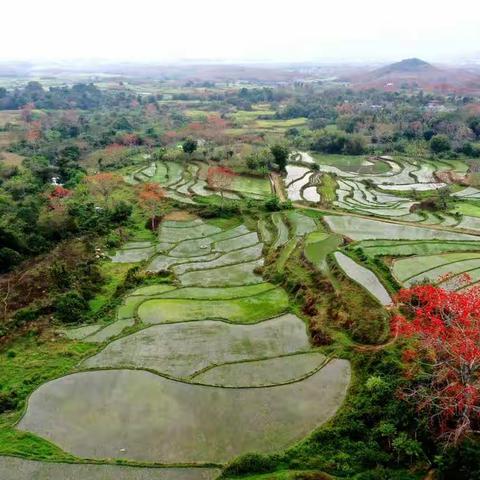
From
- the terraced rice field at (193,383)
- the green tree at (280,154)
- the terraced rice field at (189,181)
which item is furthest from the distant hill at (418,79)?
the terraced rice field at (193,383)

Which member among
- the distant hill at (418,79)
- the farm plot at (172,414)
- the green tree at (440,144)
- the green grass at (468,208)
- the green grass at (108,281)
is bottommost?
the green grass at (108,281)

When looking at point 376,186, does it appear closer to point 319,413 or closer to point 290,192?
point 290,192

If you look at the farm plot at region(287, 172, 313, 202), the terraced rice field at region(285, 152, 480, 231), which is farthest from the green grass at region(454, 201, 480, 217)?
the farm plot at region(287, 172, 313, 202)

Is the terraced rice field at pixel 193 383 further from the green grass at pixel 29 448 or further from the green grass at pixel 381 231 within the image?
the green grass at pixel 381 231

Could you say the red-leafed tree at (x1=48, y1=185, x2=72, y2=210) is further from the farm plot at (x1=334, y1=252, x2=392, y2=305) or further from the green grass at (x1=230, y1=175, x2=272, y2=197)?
the farm plot at (x1=334, y1=252, x2=392, y2=305)

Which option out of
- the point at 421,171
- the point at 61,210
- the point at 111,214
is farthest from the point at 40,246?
the point at 421,171

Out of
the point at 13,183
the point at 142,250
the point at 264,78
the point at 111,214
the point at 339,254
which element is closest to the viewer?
the point at 339,254

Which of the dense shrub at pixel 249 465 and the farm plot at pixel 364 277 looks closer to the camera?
the dense shrub at pixel 249 465

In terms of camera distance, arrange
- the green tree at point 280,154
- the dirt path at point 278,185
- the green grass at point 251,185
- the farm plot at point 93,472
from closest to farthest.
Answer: the farm plot at point 93,472, the dirt path at point 278,185, the green grass at point 251,185, the green tree at point 280,154
